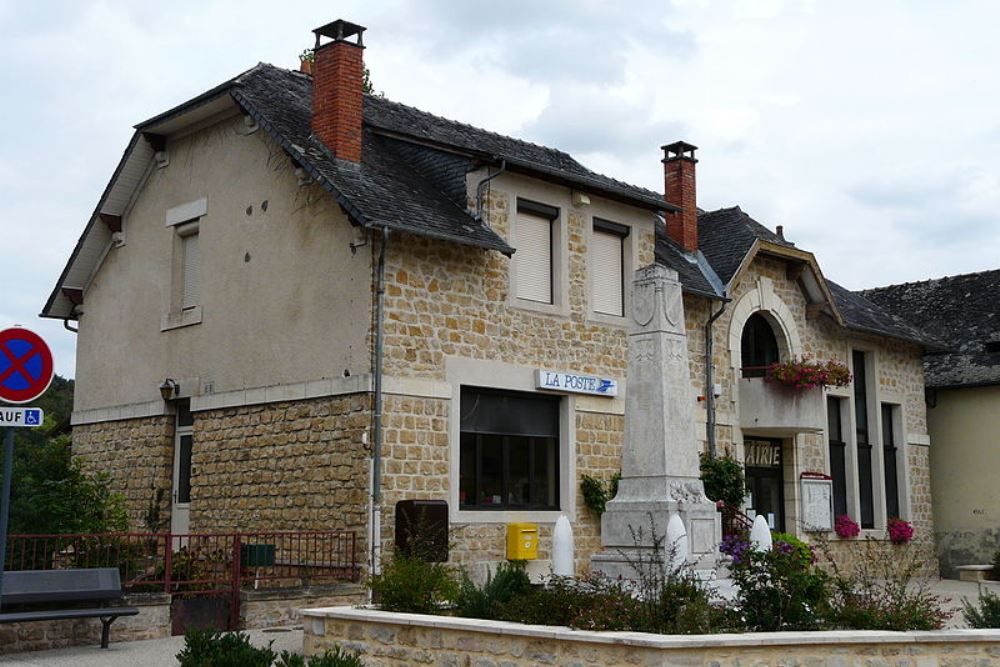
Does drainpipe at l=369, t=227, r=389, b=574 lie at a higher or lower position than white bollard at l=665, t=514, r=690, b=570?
higher

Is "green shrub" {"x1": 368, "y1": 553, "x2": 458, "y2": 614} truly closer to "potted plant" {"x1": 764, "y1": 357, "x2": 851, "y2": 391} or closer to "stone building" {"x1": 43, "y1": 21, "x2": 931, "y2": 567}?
"stone building" {"x1": 43, "y1": 21, "x2": 931, "y2": 567}

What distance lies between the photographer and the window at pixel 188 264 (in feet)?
58.0

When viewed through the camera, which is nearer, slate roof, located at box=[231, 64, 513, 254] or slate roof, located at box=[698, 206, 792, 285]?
slate roof, located at box=[231, 64, 513, 254]

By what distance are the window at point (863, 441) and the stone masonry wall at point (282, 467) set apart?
12.0m

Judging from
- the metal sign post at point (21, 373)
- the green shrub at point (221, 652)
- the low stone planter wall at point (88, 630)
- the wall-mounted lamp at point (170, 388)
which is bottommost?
the low stone planter wall at point (88, 630)

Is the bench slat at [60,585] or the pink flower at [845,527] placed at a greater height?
the pink flower at [845,527]

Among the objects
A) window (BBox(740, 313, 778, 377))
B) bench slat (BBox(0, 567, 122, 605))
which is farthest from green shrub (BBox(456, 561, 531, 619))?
window (BBox(740, 313, 778, 377))

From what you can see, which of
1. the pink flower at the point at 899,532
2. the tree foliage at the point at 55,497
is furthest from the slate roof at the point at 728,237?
the tree foliage at the point at 55,497

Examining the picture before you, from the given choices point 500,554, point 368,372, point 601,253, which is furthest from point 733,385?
point 368,372

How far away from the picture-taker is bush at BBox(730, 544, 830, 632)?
9008mm

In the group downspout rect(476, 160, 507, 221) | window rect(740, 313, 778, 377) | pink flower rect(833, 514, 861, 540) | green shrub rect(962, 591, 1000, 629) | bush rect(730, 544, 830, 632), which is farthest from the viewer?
pink flower rect(833, 514, 861, 540)

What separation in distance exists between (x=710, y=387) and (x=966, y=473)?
850cm

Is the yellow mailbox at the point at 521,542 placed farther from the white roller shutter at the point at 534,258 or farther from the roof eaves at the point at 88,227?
the roof eaves at the point at 88,227

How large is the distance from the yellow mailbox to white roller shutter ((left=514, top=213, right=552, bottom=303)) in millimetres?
3215
